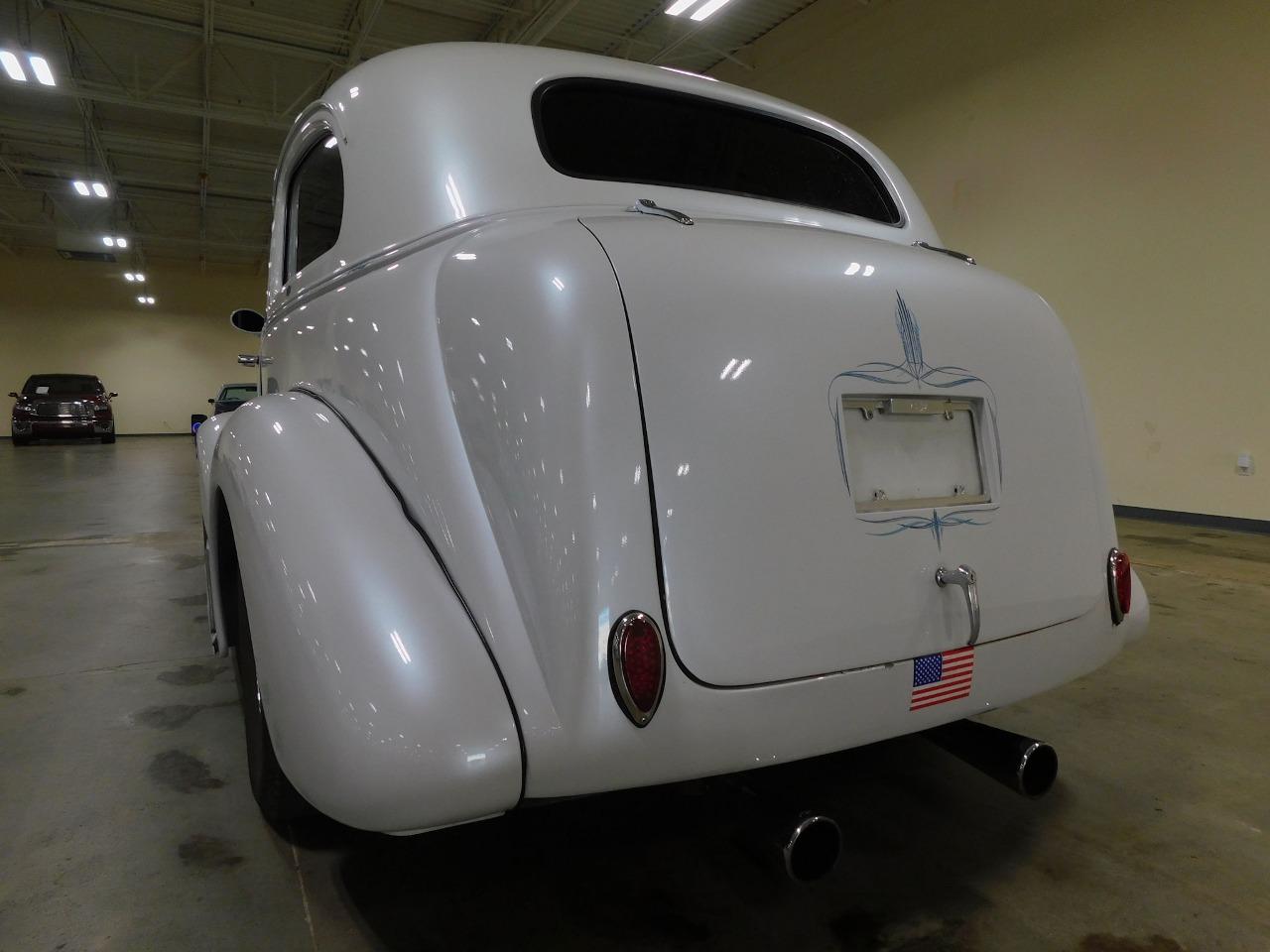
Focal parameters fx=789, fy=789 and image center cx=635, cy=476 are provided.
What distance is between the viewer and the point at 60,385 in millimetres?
16641

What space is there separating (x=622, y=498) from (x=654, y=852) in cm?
98

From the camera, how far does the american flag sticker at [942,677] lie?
1.39m

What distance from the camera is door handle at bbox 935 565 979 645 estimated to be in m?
1.42

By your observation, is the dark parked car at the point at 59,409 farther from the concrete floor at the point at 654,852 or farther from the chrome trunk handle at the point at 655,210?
the chrome trunk handle at the point at 655,210

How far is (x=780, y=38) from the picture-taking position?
10.3 metres

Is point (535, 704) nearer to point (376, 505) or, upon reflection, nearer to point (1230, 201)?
point (376, 505)

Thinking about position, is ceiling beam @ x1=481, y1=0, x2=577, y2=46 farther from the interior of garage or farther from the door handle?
the door handle

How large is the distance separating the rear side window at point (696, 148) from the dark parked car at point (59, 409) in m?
18.6

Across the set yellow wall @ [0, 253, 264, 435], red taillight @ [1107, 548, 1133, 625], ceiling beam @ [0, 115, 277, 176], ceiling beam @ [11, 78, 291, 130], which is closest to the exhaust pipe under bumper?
red taillight @ [1107, 548, 1133, 625]

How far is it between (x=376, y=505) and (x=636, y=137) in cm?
121

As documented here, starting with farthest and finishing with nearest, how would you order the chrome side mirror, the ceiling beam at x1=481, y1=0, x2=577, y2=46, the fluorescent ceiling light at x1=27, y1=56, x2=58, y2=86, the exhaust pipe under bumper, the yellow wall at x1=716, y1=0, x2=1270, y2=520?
the ceiling beam at x1=481, y1=0, x2=577, y2=46, the fluorescent ceiling light at x1=27, y1=56, x2=58, y2=86, the yellow wall at x1=716, y1=0, x2=1270, y2=520, the chrome side mirror, the exhaust pipe under bumper

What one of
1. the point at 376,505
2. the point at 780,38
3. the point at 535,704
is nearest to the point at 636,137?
the point at 376,505

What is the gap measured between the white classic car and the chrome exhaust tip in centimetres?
12

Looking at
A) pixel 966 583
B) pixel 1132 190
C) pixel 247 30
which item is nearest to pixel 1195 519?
pixel 1132 190
